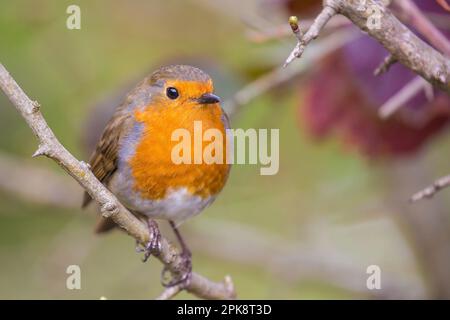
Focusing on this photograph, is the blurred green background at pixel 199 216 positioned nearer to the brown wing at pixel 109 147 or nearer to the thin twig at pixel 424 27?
the brown wing at pixel 109 147

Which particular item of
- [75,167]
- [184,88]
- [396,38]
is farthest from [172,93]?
[396,38]

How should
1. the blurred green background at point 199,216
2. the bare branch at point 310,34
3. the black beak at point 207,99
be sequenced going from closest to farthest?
the bare branch at point 310,34
the black beak at point 207,99
the blurred green background at point 199,216

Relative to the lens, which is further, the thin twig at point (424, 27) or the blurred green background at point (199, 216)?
the blurred green background at point (199, 216)

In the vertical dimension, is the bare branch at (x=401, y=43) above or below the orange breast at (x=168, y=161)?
below

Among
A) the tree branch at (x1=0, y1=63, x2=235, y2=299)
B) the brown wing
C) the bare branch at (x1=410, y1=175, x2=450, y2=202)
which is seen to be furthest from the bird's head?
the bare branch at (x1=410, y1=175, x2=450, y2=202)

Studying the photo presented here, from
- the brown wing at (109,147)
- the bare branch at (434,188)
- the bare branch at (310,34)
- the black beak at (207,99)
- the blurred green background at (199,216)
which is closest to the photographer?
the bare branch at (310,34)

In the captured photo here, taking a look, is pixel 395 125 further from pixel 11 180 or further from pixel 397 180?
pixel 11 180

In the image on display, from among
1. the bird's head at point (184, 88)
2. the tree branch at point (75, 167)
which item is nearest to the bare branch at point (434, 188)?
the tree branch at point (75, 167)
